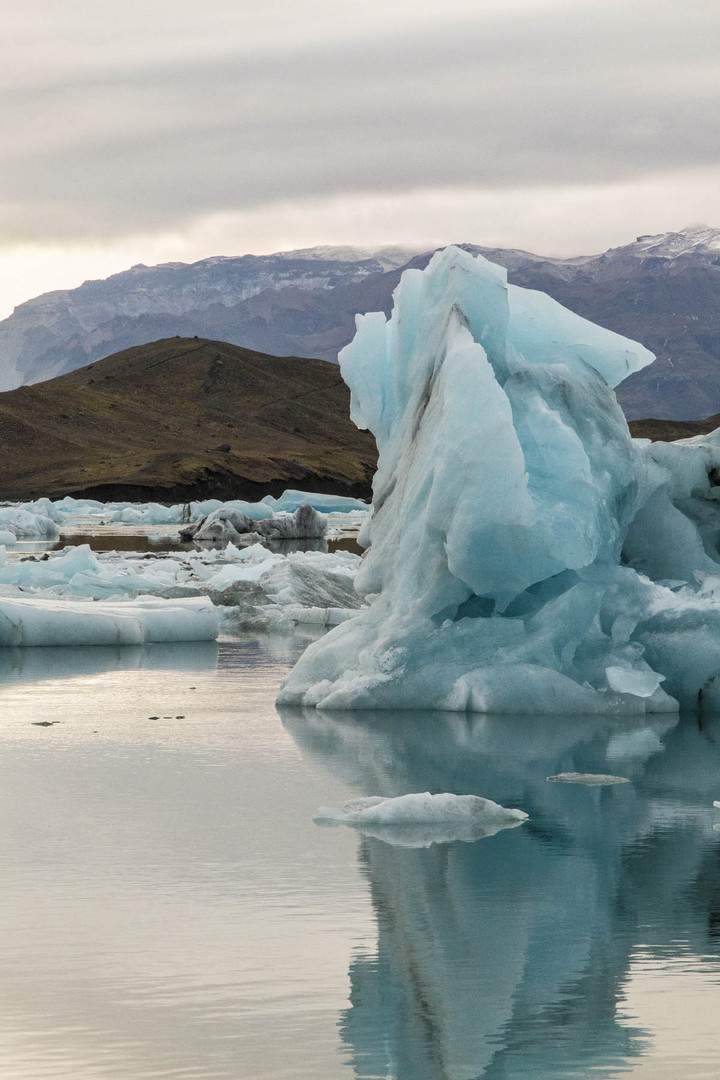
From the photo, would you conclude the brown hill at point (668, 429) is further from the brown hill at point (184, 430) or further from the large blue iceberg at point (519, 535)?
the large blue iceberg at point (519, 535)

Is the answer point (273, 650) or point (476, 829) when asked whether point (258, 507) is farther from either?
point (476, 829)

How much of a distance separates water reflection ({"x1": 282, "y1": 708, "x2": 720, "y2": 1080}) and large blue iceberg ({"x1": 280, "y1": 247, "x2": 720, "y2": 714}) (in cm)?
111

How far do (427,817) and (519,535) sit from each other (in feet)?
12.3

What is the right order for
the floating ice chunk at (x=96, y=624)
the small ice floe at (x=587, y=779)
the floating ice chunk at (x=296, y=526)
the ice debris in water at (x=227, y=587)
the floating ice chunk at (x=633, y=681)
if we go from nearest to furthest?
the small ice floe at (x=587, y=779) < the floating ice chunk at (x=633, y=681) < the floating ice chunk at (x=96, y=624) < the ice debris in water at (x=227, y=587) < the floating ice chunk at (x=296, y=526)

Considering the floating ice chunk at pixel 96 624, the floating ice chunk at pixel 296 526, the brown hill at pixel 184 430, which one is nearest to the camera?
the floating ice chunk at pixel 96 624

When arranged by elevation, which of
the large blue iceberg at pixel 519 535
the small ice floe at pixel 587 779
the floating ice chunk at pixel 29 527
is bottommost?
the floating ice chunk at pixel 29 527

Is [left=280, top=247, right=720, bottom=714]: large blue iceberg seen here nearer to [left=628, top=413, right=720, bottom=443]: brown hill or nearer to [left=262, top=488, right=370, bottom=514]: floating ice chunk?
[left=262, top=488, right=370, bottom=514]: floating ice chunk

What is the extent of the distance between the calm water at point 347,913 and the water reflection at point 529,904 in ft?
0.04

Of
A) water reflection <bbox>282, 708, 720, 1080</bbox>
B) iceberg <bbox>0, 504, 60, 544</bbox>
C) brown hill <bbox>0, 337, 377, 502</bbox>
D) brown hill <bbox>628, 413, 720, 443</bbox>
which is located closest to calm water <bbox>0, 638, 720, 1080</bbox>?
water reflection <bbox>282, 708, 720, 1080</bbox>

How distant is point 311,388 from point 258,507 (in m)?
84.9

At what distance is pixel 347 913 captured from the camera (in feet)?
17.7

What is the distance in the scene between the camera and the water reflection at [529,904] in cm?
416

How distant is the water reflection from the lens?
4164mm

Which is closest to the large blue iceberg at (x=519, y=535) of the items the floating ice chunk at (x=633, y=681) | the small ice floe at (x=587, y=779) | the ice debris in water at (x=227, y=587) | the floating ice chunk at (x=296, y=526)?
the floating ice chunk at (x=633, y=681)
